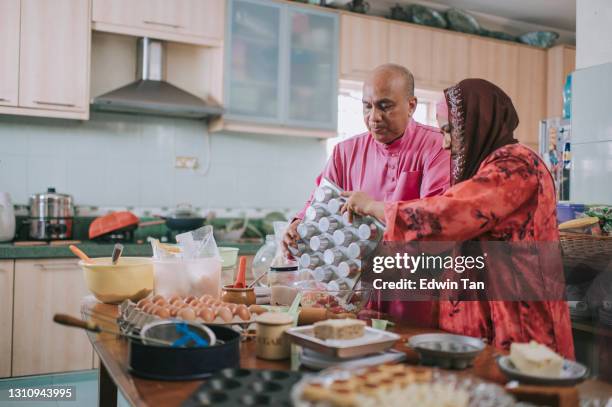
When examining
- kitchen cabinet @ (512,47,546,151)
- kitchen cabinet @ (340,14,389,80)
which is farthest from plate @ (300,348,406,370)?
kitchen cabinet @ (512,47,546,151)

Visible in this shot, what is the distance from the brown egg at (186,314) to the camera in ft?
4.37

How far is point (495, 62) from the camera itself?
5137 millimetres

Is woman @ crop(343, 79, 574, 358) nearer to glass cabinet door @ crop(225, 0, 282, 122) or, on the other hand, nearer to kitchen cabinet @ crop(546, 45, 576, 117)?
glass cabinet door @ crop(225, 0, 282, 122)

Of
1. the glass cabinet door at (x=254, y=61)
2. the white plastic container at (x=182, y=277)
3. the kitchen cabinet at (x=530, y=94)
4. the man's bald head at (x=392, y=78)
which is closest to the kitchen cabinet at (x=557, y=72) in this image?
the kitchen cabinet at (x=530, y=94)

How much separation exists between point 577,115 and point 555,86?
214 cm

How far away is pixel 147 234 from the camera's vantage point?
3971 millimetres

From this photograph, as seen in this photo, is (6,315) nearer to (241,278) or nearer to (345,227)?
(241,278)

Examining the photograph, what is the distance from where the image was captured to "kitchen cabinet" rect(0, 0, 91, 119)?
3.42 meters

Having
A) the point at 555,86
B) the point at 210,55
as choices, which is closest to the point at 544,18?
the point at 555,86

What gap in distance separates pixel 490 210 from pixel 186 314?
819mm

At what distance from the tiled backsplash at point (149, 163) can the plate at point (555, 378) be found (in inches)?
135

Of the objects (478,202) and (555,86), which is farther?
(555,86)

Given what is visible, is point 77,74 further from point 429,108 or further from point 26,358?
point 429,108

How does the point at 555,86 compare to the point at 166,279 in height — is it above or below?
above
